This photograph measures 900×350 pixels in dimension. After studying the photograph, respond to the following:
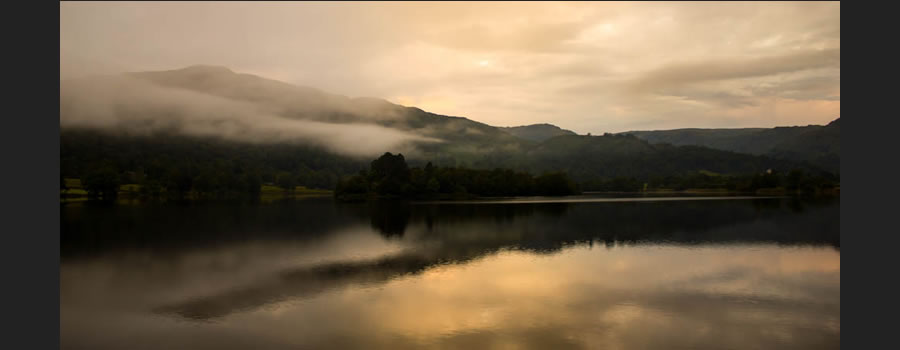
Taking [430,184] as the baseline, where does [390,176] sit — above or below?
above

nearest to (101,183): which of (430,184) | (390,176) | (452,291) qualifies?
(390,176)

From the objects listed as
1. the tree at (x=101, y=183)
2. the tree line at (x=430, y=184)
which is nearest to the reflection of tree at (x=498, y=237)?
the tree line at (x=430, y=184)

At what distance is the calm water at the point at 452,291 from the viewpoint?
18.3 metres

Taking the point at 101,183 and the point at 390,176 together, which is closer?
the point at 101,183

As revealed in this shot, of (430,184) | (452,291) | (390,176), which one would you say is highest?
(390,176)

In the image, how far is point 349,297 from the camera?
23953mm

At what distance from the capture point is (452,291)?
2530 centimetres

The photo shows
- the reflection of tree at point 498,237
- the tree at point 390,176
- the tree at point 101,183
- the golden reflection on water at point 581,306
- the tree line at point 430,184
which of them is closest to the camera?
the golden reflection on water at point 581,306

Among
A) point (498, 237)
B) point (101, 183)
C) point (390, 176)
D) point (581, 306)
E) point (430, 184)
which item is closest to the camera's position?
point (581, 306)

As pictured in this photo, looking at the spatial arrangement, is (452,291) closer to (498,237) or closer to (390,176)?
(498,237)

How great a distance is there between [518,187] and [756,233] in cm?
11458

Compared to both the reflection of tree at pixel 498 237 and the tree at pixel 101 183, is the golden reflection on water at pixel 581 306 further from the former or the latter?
the tree at pixel 101 183

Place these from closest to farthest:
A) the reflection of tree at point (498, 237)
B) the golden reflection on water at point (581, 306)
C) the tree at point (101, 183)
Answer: the golden reflection on water at point (581, 306)
the reflection of tree at point (498, 237)
the tree at point (101, 183)
